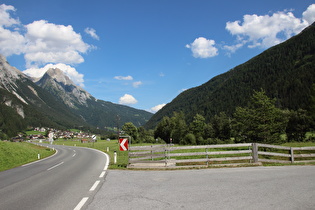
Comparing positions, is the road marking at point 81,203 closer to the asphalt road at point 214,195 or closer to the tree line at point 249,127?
the asphalt road at point 214,195

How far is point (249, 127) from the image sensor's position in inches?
A: 1781

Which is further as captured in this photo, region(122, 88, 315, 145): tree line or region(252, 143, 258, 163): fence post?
region(122, 88, 315, 145): tree line

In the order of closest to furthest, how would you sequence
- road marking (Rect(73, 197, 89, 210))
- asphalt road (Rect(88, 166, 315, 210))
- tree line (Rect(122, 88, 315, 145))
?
asphalt road (Rect(88, 166, 315, 210))
road marking (Rect(73, 197, 89, 210))
tree line (Rect(122, 88, 315, 145))

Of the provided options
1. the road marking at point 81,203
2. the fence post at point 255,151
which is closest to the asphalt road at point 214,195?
the road marking at point 81,203

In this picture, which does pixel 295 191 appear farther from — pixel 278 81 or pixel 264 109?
pixel 278 81

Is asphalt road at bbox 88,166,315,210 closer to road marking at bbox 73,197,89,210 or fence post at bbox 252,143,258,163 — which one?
road marking at bbox 73,197,89,210

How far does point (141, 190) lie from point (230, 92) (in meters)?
202

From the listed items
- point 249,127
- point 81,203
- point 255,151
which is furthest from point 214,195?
point 249,127

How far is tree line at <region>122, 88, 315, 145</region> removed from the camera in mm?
41875

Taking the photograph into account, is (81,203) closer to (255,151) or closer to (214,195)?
(214,195)

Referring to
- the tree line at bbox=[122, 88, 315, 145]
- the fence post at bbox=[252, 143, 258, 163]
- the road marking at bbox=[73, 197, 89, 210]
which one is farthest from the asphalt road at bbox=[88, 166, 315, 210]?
the tree line at bbox=[122, 88, 315, 145]

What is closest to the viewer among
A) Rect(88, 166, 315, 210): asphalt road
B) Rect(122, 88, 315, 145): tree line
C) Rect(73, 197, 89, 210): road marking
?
Rect(88, 166, 315, 210): asphalt road

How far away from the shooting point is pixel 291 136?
69938 mm

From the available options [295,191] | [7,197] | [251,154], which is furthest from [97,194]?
[251,154]
